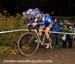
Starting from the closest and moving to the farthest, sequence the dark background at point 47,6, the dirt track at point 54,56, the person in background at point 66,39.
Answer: the dirt track at point 54,56, the person in background at point 66,39, the dark background at point 47,6

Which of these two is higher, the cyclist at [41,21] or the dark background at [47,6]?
the dark background at [47,6]

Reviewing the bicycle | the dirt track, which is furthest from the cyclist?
the dirt track

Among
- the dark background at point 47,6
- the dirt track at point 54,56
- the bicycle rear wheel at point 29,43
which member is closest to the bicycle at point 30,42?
the bicycle rear wheel at point 29,43

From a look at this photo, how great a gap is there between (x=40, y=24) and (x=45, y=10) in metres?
4.97

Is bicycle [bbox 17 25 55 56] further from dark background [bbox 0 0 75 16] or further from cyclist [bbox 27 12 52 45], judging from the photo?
dark background [bbox 0 0 75 16]

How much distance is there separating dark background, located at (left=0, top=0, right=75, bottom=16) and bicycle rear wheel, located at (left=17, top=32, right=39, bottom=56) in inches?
209

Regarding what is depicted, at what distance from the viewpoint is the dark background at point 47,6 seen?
16.8m

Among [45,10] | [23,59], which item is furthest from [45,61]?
[45,10]

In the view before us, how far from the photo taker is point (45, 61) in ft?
35.1

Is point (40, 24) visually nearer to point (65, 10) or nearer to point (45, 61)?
point (45, 61)

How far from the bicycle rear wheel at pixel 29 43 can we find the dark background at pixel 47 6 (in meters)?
5.32

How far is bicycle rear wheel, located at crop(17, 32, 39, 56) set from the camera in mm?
11297

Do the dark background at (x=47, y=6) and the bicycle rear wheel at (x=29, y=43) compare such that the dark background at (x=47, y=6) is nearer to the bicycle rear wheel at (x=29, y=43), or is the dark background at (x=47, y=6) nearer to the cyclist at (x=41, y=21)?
the cyclist at (x=41, y=21)

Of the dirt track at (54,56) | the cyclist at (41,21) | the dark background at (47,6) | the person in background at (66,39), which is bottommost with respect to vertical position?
the dirt track at (54,56)
